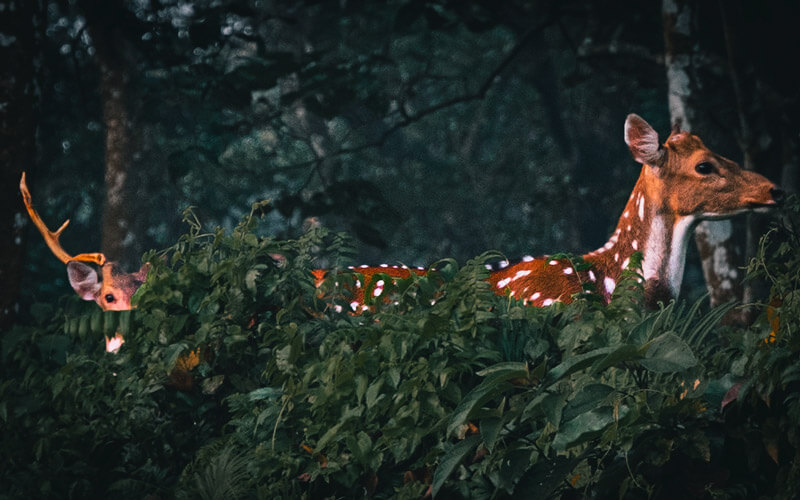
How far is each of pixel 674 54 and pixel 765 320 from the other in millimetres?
5131

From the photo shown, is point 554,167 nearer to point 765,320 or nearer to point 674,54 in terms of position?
point 674,54

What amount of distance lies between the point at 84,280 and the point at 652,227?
3.23 meters

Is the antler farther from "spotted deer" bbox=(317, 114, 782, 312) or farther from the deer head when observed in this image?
"spotted deer" bbox=(317, 114, 782, 312)

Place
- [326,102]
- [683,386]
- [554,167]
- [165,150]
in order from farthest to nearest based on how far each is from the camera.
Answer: [554,167]
[165,150]
[326,102]
[683,386]

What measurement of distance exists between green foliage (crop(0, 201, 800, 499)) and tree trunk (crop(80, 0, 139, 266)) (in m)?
5.45

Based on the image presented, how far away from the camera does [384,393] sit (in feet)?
9.09

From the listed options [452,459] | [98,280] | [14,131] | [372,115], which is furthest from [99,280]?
[372,115]

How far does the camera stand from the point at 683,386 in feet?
8.56

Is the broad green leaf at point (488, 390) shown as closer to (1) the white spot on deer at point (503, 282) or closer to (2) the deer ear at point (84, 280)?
(1) the white spot on deer at point (503, 282)

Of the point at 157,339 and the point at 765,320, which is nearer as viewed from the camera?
the point at 765,320

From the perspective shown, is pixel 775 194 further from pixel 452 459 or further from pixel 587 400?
pixel 452 459

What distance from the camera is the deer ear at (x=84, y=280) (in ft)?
18.2

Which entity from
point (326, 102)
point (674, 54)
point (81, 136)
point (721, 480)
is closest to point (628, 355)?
point (721, 480)

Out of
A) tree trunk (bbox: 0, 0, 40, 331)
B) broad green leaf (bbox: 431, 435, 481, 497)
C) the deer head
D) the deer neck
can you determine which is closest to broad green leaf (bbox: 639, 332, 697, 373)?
broad green leaf (bbox: 431, 435, 481, 497)
